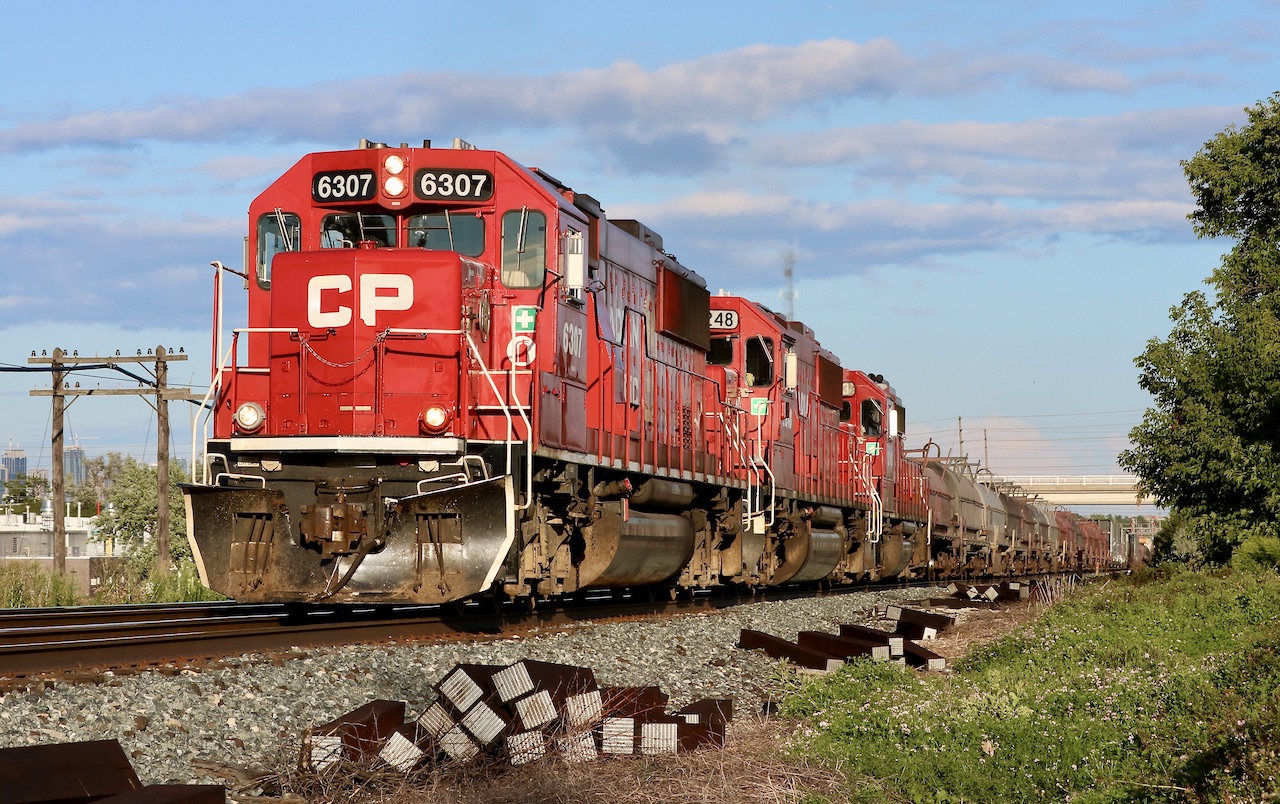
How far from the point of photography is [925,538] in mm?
33438

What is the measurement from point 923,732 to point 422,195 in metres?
7.27

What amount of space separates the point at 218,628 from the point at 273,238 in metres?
3.62

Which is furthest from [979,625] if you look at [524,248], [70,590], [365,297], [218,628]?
[70,590]

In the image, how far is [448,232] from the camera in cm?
1255

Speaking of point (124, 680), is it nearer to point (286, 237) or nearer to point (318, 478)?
point (318, 478)

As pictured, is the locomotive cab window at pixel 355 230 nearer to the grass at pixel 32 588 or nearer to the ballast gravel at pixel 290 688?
the ballast gravel at pixel 290 688

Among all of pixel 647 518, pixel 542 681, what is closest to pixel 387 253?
pixel 647 518

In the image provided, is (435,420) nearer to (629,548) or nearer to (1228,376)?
(629,548)

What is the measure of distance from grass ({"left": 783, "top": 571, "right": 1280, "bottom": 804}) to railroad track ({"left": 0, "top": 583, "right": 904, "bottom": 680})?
3.97 m

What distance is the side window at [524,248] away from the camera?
498 inches

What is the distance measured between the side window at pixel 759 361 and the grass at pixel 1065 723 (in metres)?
9.61

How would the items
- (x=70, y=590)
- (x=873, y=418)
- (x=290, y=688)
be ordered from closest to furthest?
(x=290, y=688)
(x=70, y=590)
(x=873, y=418)

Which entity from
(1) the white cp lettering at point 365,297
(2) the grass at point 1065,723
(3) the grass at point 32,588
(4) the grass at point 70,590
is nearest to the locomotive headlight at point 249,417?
(1) the white cp lettering at point 365,297

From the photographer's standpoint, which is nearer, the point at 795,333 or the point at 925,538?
the point at 795,333
